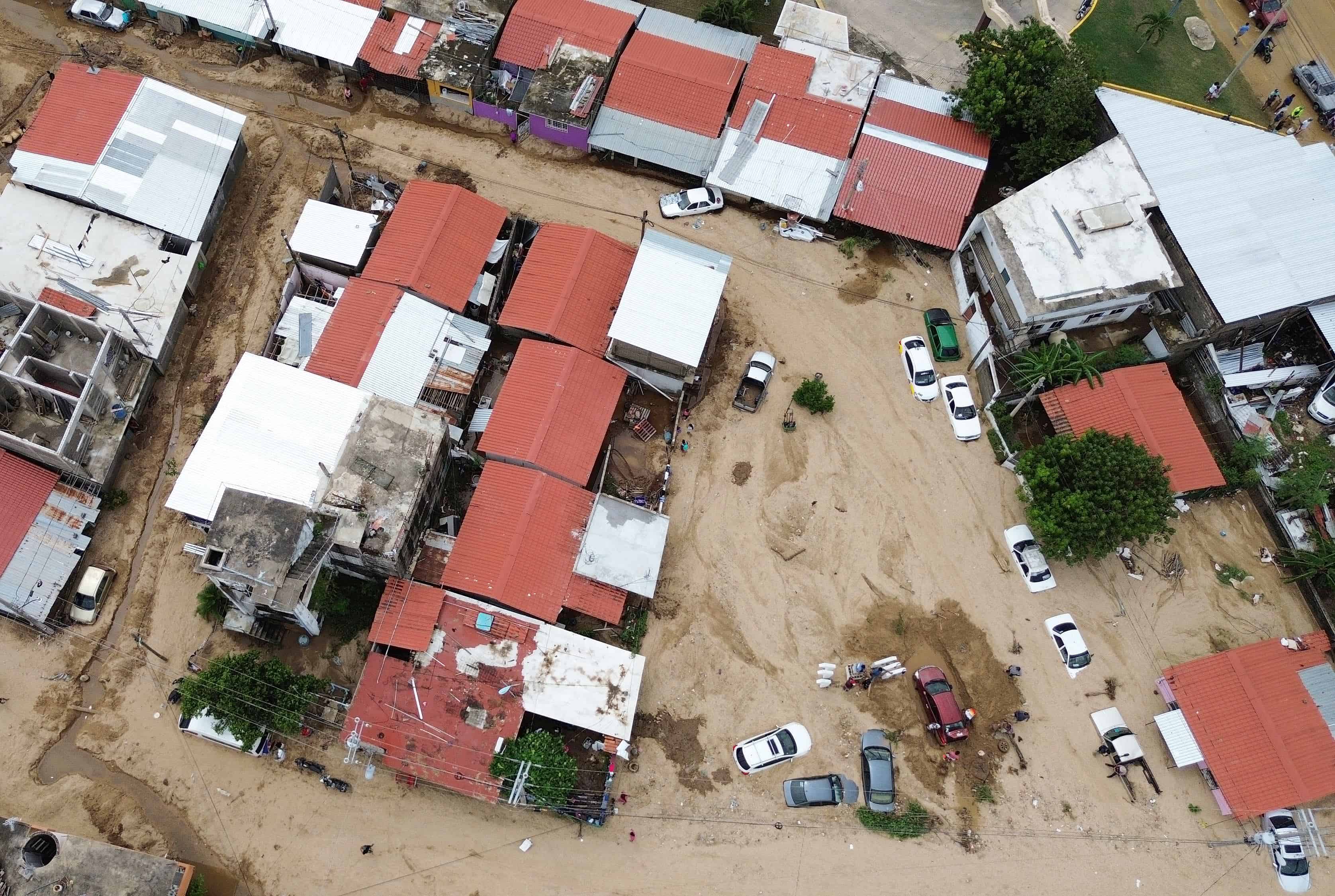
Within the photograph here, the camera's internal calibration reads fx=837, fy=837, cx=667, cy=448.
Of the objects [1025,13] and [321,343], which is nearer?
[321,343]

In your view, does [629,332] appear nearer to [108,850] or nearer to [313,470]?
[313,470]

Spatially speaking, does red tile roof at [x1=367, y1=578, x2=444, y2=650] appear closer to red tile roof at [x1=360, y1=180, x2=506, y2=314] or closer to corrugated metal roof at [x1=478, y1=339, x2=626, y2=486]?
corrugated metal roof at [x1=478, y1=339, x2=626, y2=486]

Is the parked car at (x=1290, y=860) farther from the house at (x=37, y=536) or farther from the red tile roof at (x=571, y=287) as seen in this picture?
the house at (x=37, y=536)

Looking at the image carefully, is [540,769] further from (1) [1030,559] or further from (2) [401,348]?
(1) [1030,559]

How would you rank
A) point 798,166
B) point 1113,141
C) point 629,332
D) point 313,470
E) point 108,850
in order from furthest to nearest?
point 798,166 < point 1113,141 < point 629,332 < point 313,470 < point 108,850

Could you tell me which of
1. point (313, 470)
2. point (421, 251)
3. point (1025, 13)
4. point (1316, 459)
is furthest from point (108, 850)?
point (1025, 13)

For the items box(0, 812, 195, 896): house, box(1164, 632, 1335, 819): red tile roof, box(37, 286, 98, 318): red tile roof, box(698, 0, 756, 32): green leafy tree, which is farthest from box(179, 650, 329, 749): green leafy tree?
box(698, 0, 756, 32): green leafy tree
